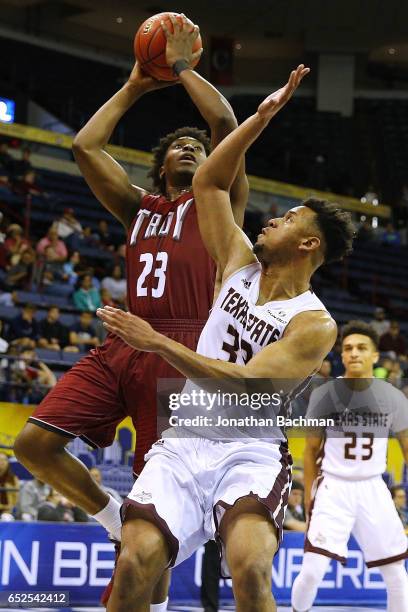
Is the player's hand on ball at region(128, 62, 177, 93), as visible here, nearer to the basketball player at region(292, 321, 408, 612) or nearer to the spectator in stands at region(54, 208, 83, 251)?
the basketball player at region(292, 321, 408, 612)

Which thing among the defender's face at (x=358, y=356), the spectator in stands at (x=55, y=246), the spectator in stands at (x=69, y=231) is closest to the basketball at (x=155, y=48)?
the defender's face at (x=358, y=356)

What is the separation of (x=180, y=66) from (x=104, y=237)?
12.2 meters

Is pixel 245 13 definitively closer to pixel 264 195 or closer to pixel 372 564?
pixel 264 195

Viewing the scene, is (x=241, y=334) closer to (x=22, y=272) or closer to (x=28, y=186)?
(x=22, y=272)

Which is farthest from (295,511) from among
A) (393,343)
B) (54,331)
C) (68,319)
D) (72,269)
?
(393,343)

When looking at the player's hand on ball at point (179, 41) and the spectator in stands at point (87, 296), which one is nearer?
the player's hand on ball at point (179, 41)

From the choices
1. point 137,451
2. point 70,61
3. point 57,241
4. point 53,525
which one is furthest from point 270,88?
point 137,451

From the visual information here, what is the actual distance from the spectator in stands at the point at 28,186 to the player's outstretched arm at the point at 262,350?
45.4 feet

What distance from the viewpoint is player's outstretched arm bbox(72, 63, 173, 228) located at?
5.19 m

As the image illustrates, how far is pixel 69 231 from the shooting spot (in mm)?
16250

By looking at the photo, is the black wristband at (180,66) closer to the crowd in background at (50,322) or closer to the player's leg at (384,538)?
the player's leg at (384,538)

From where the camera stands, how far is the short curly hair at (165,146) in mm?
5367

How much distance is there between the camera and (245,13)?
25.5 meters

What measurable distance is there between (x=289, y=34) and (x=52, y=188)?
10.5m
